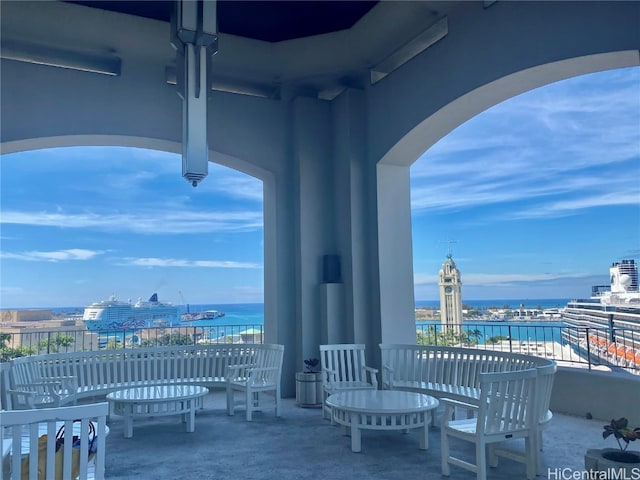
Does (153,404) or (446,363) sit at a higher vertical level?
(446,363)

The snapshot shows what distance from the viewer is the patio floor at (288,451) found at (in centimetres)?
393

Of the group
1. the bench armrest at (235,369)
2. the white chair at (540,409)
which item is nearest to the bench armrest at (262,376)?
the bench armrest at (235,369)

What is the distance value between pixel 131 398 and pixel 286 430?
1.60 m

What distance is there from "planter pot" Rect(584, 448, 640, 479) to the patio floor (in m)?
0.79

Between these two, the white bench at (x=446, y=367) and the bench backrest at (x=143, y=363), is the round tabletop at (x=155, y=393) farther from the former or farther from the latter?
the white bench at (x=446, y=367)

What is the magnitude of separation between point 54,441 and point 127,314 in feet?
57.8

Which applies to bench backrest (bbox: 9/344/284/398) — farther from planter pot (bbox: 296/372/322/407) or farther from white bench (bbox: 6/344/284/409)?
planter pot (bbox: 296/372/322/407)

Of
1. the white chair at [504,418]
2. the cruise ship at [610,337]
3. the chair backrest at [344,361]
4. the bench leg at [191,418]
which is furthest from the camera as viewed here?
the chair backrest at [344,361]

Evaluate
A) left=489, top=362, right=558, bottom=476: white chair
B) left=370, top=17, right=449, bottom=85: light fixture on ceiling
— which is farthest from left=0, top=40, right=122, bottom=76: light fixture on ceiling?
left=489, top=362, right=558, bottom=476: white chair

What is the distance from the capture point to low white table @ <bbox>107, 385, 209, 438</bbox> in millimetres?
4969

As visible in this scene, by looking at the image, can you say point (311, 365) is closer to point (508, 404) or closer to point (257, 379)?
point (257, 379)

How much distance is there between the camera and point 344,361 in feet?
20.4

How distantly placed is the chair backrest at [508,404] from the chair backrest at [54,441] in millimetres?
2450

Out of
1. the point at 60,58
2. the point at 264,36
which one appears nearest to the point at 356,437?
the point at 264,36
